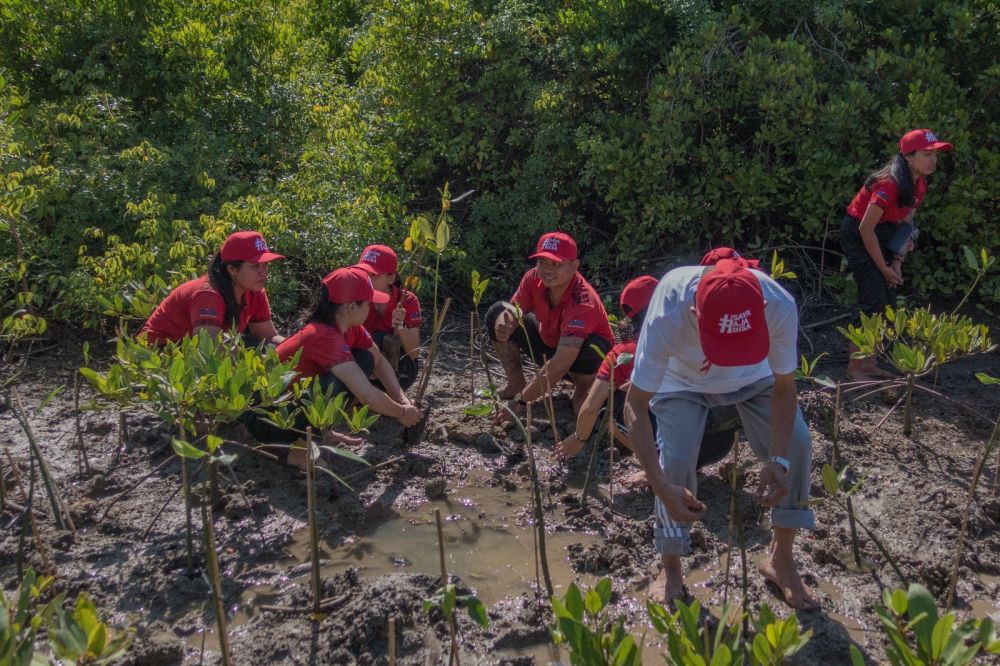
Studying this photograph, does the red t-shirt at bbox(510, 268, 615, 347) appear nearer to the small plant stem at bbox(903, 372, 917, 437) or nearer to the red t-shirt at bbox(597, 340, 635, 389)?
the red t-shirt at bbox(597, 340, 635, 389)

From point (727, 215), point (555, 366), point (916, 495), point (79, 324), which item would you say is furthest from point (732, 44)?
point (79, 324)

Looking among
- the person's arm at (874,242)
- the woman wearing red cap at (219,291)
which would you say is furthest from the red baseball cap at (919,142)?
the woman wearing red cap at (219,291)

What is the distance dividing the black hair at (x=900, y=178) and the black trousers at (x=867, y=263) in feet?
0.73

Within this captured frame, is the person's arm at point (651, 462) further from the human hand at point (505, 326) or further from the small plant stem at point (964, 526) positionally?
the human hand at point (505, 326)

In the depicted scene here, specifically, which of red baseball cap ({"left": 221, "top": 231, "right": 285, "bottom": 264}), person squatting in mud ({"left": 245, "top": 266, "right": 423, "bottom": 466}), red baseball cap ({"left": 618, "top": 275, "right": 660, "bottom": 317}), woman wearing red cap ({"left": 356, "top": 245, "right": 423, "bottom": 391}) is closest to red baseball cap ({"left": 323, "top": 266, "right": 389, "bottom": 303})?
person squatting in mud ({"left": 245, "top": 266, "right": 423, "bottom": 466})

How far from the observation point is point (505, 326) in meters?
5.49

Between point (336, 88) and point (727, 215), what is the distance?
3.96 m

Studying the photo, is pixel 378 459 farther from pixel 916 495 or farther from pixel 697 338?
pixel 916 495

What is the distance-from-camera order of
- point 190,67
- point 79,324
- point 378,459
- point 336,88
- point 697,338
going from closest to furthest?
point 697,338
point 378,459
point 79,324
point 190,67
point 336,88

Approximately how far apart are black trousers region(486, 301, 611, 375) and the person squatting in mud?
82cm

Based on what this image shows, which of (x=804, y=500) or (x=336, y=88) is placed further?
(x=336, y=88)

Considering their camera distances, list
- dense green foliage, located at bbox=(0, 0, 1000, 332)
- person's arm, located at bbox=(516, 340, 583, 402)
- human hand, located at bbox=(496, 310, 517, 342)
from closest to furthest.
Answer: person's arm, located at bbox=(516, 340, 583, 402)
human hand, located at bbox=(496, 310, 517, 342)
dense green foliage, located at bbox=(0, 0, 1000, 332)

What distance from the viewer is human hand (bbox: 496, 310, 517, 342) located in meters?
5.50

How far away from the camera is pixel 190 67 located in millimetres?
7887
